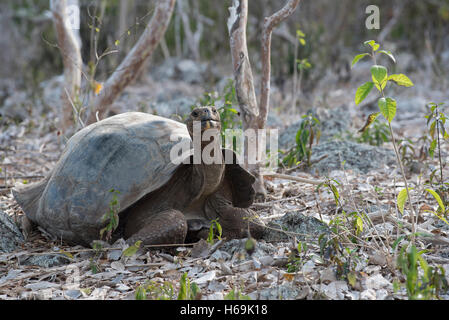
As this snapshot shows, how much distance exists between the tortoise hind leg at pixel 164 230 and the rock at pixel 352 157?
70.2 inches

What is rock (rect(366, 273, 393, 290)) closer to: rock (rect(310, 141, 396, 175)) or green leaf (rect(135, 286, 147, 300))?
green leaf (rect(135, 286, 147, 300))

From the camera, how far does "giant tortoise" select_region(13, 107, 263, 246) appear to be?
119 inches

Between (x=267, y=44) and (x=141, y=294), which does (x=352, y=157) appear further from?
(x=141, y=294)

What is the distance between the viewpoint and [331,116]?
5879 millimetres

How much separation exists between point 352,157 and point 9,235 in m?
2.90

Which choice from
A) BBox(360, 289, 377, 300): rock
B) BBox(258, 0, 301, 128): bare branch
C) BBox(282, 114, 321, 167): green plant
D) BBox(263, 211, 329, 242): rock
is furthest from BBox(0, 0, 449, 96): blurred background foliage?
BBox(360, 289, 377, 300): rock

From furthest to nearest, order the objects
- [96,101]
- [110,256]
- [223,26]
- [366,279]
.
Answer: [223,26]
[96,101]
[110,256]
[366,279]

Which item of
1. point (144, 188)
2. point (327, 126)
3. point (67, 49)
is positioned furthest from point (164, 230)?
point (327, 126)

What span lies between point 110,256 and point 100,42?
8.23 metres

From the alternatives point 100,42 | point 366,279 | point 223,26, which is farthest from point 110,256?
point 223,26

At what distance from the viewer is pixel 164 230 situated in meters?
2.93

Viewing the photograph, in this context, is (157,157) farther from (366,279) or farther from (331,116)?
(331,116)

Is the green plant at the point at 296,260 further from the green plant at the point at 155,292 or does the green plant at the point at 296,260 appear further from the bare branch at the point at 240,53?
the bare branch at the point at 240,53
